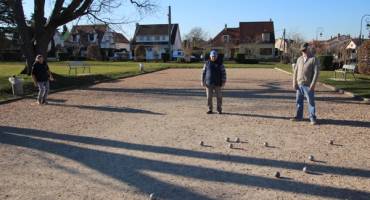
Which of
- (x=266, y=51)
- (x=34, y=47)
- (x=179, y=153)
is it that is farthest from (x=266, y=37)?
(x=179, y=153)

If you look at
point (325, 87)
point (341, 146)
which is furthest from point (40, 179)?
point (325, 87)

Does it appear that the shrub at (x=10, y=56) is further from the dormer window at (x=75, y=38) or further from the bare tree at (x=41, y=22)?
the bare tree at (x=41, y=22)

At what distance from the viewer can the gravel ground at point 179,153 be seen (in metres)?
6.24

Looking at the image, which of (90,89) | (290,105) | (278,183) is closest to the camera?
(278,183)

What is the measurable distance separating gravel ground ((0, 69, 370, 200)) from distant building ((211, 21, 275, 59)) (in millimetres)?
75716

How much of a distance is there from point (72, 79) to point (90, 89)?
3.78 meters

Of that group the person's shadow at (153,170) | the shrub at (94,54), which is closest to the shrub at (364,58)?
the person's shadow at (153,170)

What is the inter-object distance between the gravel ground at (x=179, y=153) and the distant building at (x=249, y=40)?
248 ft

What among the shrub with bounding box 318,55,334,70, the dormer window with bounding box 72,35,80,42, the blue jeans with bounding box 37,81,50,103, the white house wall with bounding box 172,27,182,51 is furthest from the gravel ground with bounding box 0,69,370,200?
the dormer window with bounding box 72,35,80,42

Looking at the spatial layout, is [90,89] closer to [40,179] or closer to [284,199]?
[40,179]

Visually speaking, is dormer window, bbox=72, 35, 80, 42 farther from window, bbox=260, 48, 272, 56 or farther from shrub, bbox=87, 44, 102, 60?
window, bbox=260, 48, 272, 56

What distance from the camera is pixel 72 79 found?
2423 cm

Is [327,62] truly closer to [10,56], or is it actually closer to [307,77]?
[307,77]

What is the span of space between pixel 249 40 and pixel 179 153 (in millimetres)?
83579
